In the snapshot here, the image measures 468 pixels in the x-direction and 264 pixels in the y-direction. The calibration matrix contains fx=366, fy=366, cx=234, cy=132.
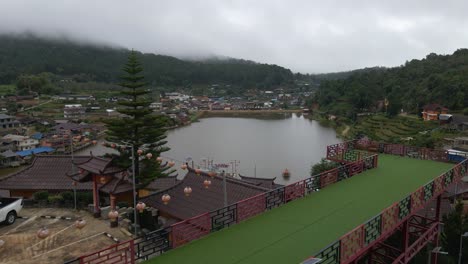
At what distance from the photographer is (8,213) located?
42.7 feet

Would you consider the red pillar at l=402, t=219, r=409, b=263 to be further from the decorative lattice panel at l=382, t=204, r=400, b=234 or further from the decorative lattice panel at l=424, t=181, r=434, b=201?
the decorative lattice panel at l=424, t=181, r=434, b=201

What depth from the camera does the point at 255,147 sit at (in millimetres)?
44469

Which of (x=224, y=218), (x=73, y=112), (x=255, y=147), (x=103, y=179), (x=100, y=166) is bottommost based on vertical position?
(x=255, y=147)

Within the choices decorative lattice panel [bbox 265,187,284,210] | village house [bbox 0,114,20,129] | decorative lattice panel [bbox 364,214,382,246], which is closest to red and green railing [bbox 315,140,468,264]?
decorative lattice panel [bbox 364,214,382,246]

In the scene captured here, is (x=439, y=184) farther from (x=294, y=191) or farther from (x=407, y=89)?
(x=407, y=89)

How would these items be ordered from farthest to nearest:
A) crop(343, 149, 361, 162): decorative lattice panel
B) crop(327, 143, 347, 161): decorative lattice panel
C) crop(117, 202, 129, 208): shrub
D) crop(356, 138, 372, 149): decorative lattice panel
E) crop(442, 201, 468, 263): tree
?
1. crop(117, 202, 129, 208): shrub
2. crop(356, 138, 372, 149): decorative lattice panel
3. crop(327, 143, 347, 161): decorative lattice panel
4. crop(343, 149, 361, 162): decorative lattice panel
5. crop(442, 201, 468, 263): tree

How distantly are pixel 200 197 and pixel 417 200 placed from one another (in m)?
7.21

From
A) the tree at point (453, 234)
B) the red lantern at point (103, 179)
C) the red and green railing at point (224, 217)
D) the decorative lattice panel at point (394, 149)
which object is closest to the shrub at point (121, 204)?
the red lantern at point (103, 179)

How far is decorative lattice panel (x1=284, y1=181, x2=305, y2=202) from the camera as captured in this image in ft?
28.8

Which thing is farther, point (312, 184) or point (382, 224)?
point (312, 184)

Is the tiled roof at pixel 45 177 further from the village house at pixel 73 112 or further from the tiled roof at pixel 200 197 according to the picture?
the village house at pixel 73 112

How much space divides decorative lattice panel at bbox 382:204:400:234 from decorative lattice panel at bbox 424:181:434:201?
5.25 feet

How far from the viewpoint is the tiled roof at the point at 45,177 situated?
1714cm

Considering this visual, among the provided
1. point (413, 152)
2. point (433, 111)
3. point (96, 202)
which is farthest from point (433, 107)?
point (96, 202)
